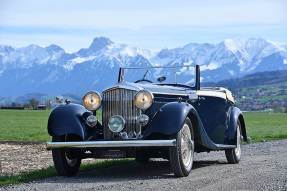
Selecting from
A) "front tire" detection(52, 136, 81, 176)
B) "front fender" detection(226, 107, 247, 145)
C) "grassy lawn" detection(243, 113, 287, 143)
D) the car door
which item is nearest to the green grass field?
"grassy lawn" detection(243, 113, 287, 143)

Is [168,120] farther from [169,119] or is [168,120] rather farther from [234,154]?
[234,154]

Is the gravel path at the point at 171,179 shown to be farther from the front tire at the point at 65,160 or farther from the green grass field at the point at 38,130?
the green grass field at the point at 38,130

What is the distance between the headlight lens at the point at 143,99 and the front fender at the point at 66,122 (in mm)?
1121

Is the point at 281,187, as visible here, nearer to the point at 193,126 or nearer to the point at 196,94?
the point at 193,126

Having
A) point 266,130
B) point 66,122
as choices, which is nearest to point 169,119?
point 66,122

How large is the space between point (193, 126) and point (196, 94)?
90 cm

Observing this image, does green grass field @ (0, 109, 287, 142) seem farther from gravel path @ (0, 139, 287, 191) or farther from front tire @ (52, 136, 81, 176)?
gravel path @ (0, 139, 287, 191)

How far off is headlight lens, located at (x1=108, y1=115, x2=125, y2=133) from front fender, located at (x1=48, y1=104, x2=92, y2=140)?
1.73 feet

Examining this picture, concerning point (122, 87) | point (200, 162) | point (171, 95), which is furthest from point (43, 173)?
point (200, 162)

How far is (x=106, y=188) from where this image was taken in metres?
7.68

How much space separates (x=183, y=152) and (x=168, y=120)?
0.75 m

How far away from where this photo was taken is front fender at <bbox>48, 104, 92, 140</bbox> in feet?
30.7

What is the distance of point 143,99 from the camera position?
9.33 metres

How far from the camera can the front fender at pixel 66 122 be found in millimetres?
9344
